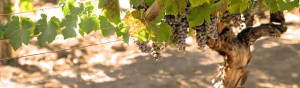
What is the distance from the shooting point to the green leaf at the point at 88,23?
2738 mm

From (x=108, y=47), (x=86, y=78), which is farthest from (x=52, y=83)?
(x=108, y=47)

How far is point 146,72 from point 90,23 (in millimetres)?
5535

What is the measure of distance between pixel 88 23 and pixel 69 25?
0.12 m

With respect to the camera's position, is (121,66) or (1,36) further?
(121,66)

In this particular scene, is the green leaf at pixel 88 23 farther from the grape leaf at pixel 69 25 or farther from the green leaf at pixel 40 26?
the green leaf at pixel 40 26

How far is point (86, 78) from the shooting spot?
8320mm

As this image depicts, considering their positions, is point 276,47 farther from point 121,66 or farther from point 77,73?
point 77,73

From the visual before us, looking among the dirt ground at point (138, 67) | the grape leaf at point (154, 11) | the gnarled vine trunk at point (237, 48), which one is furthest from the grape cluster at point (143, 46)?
the dirt ground at point (138, 67)

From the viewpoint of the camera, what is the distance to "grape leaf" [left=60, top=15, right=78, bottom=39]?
2.66 meters

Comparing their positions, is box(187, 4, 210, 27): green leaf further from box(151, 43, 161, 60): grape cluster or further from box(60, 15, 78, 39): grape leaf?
box(60, 15, 78, 39): grape leaf

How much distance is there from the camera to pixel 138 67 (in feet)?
28.1

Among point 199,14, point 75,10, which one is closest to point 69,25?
point 75,10

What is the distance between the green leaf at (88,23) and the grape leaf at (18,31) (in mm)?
313

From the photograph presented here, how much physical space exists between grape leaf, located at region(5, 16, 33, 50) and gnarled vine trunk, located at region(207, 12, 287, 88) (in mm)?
1742
